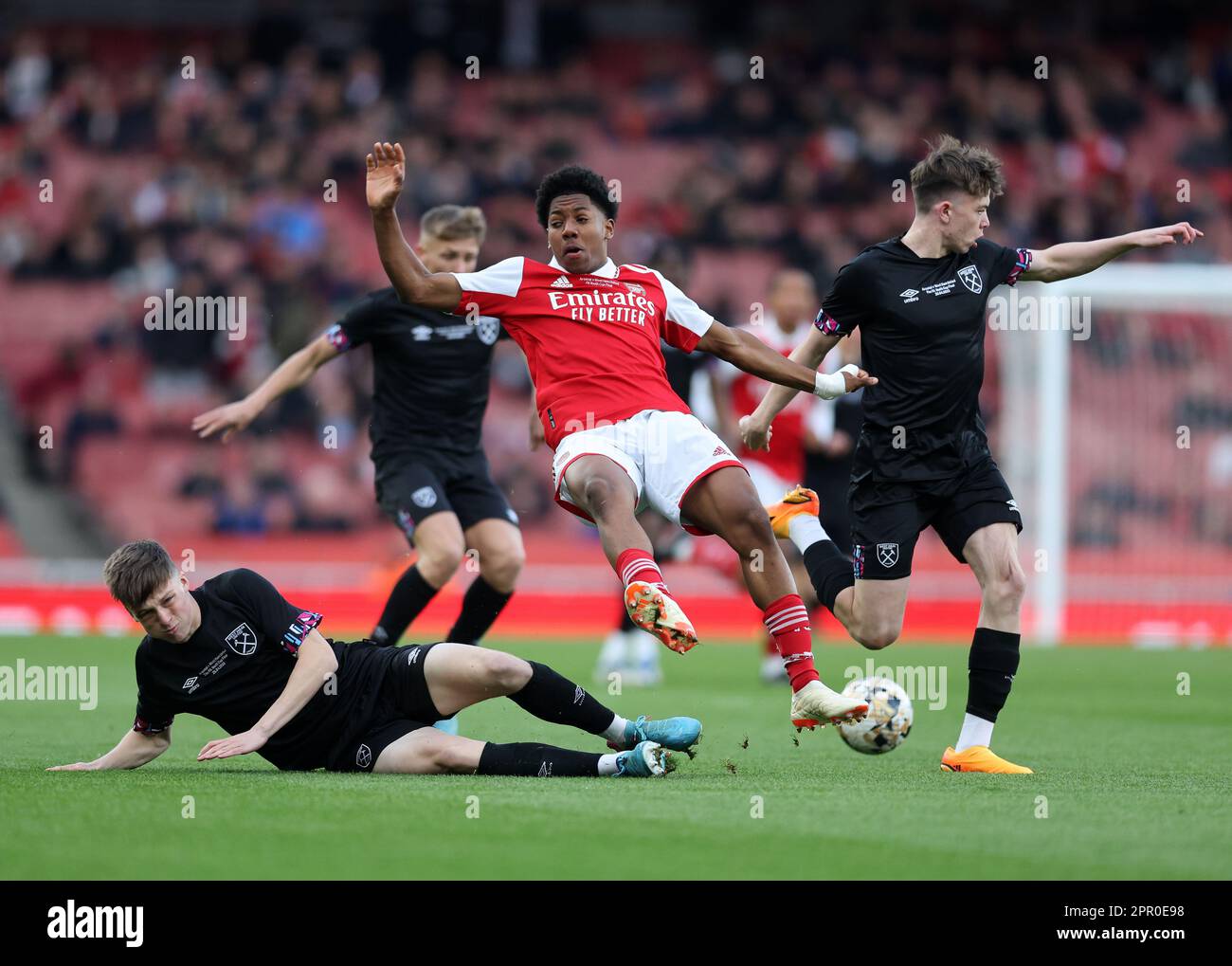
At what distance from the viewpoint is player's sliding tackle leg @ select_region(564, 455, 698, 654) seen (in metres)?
6.30

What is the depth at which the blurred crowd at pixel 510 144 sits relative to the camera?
72.1 feet

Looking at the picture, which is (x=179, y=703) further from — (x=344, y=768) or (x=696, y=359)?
(x=696, y=359)

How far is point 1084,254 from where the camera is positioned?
7.69 m

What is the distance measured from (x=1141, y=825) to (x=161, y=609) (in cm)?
352

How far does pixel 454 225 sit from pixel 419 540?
5.70ft

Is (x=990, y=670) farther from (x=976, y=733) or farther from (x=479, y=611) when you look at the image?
(x=479, y=611)

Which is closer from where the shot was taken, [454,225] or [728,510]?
[728,510]

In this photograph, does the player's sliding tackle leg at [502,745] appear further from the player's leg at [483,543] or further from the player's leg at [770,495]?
the player's leg at [770,495]

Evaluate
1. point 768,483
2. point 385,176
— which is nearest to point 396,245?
point 385,176

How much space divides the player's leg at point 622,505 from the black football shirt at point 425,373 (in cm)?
261

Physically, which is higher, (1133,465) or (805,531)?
(1133,465)

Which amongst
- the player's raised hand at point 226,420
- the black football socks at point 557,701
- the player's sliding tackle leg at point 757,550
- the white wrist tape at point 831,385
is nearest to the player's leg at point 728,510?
the player's sliding tackle leg at point 757,550

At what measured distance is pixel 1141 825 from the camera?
5.59 m
